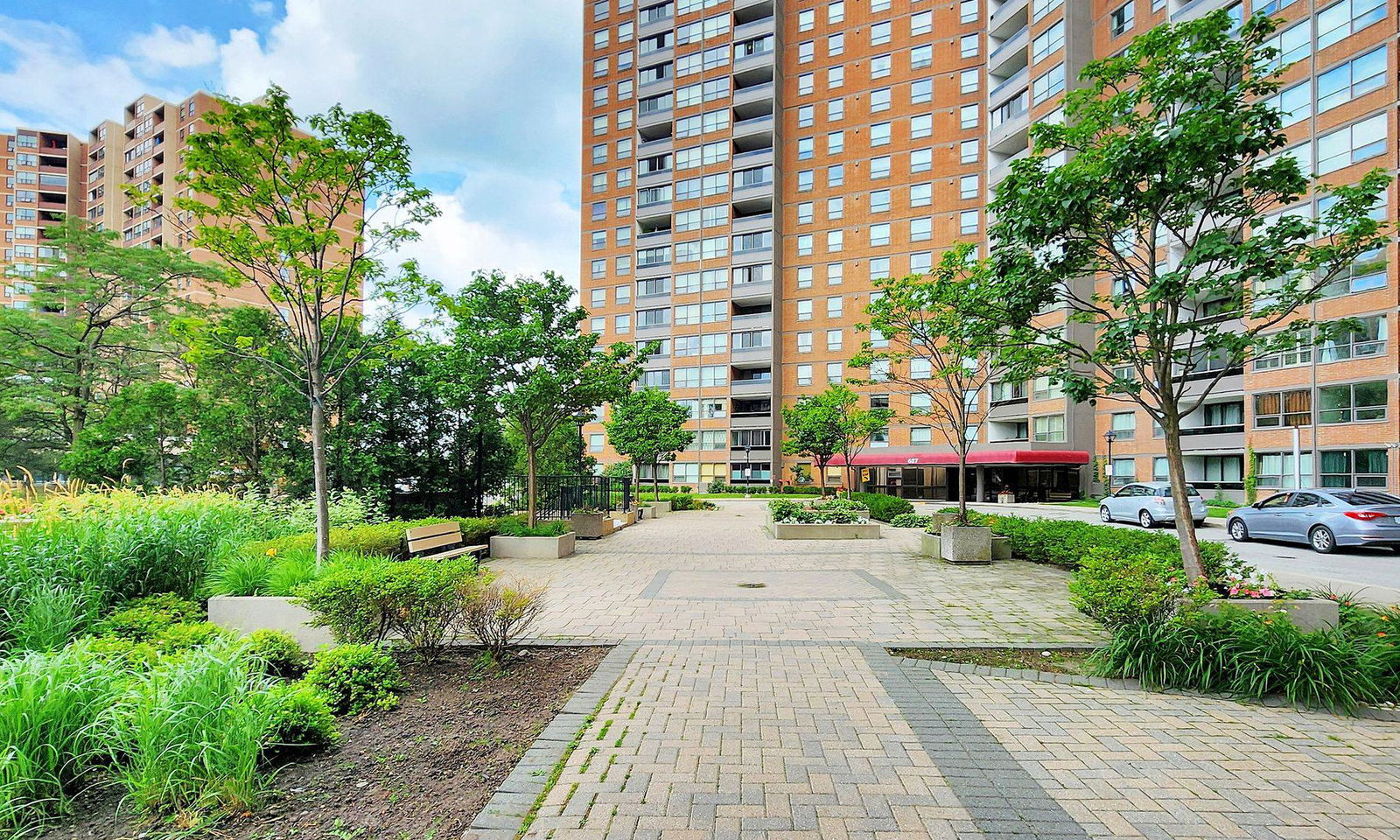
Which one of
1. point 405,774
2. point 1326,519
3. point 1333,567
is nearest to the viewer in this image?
point 405,774

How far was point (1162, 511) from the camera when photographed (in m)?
21.5

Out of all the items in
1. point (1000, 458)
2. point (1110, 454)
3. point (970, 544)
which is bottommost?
point (970, 544)

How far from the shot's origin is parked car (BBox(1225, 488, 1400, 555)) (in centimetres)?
1461

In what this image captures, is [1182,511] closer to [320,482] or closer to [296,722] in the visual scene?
[296,722]

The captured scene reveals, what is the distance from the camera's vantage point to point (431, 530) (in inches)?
430

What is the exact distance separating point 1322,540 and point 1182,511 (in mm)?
14182

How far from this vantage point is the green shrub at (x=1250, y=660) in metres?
4.78

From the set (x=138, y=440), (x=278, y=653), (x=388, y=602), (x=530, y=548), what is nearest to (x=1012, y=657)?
(x=388, y=602)

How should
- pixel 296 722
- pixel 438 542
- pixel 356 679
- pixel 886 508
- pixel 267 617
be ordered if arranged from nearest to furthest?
pixel 296 722 → pixel 356 679 → pixel 267 617 → pixel 438 542 → pixel 886 508

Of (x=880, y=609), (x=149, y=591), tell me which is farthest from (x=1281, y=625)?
(x=149, y=591)

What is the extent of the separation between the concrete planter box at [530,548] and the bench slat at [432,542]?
4.03ft

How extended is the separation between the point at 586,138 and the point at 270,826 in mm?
67307

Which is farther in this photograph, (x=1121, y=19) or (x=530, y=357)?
(x=1121, y=19)

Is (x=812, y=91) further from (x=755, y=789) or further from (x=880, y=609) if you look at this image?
(x=755, y=789)
